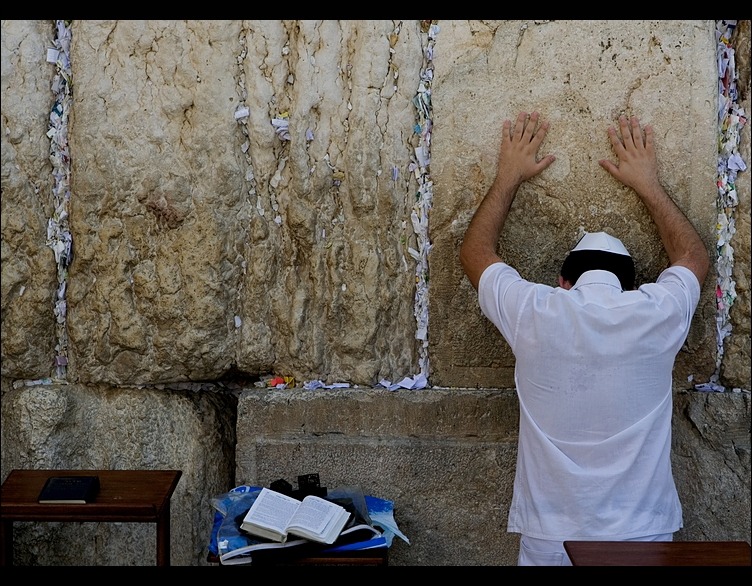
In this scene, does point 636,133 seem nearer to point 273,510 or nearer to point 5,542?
point 273,510

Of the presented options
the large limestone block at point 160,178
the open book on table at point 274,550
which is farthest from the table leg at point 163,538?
the large limestone block at point 160,178

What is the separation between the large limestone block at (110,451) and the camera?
320 cm

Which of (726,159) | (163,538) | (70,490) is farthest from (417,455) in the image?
(726,159)

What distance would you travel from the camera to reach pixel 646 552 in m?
2.29

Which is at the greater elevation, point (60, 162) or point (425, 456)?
point (60, 162)

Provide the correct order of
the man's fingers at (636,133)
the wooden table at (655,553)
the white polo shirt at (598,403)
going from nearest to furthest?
the wooden table at (655,553) → the white polo shirt at (598,403) → the man's fingers at (636,133)

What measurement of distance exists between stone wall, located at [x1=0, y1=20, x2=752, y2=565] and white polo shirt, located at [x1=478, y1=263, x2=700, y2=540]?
1.79ft

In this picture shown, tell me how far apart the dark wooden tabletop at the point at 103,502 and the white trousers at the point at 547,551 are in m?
1.11

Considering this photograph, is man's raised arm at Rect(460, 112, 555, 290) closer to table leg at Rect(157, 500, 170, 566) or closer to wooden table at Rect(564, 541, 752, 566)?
wooden table at Rect(564, 541, 752, 566)

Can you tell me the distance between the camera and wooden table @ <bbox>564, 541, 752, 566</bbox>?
87.8 inches

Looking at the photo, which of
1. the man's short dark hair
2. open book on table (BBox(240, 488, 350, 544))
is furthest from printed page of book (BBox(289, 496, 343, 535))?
the man's short dark hair

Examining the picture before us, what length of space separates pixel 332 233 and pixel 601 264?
38.0 inches

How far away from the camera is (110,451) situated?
10.6ft

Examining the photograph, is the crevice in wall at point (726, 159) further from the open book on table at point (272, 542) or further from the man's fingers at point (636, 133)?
the open book on table at point (272, 542)
